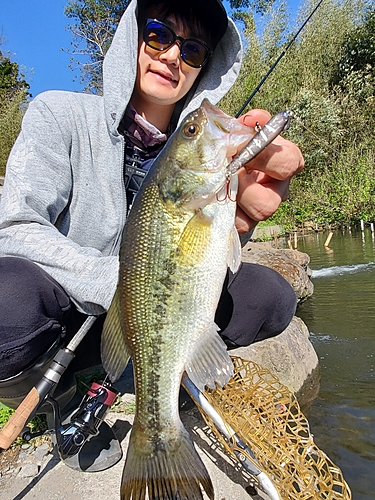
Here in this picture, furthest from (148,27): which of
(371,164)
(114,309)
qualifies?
(371,164)

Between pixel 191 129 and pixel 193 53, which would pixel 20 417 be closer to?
pixel 191 129

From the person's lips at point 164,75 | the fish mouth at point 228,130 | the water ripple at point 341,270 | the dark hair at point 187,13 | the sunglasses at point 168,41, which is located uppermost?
the dark hair at point 187,13

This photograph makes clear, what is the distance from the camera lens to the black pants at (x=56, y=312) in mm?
1739

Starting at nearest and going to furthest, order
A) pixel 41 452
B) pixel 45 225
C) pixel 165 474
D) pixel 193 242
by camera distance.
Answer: pixel 165 474 < pixel 193 242 < pixel 45 225 < pixel 41 452

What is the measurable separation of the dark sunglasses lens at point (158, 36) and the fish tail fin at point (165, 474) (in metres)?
2.07

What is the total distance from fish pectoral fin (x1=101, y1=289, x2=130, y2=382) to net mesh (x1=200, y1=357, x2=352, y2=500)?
0.68 m

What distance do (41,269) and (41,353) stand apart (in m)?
0.38

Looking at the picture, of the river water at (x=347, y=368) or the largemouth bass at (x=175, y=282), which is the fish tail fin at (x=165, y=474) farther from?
the river water at (x=347, y=368)

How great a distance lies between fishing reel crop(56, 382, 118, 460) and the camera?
198cm

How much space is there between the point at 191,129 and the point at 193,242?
46 cm

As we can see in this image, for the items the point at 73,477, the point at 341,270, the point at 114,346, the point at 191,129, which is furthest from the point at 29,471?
the point at 341,270

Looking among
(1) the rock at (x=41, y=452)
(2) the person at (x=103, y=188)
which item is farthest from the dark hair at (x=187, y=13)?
(1) the rock at (x=41, y=452)

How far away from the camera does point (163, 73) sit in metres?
2.47

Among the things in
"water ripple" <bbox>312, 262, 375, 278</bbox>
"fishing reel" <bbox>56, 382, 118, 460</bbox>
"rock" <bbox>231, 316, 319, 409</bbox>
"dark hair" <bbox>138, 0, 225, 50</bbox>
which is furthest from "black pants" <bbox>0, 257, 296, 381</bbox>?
"water ripple" <bbox>312, 262, 375, 278</bbox>
